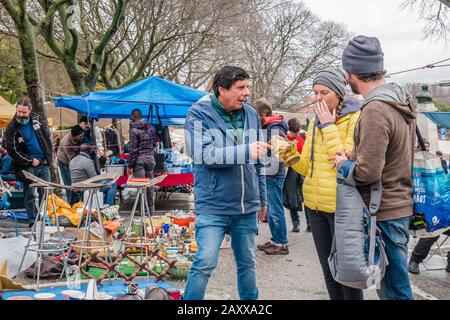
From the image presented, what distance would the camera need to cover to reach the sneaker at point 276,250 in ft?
20.8

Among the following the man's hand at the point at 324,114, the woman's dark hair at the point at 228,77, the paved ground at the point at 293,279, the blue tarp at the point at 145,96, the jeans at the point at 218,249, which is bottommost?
the paved ground at the point at 293,279

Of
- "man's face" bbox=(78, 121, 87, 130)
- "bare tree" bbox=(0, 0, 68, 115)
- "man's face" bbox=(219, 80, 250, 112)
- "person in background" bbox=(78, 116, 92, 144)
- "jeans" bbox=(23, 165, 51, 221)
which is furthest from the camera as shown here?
"person in background" bbox=(78, 116, 92, 144)

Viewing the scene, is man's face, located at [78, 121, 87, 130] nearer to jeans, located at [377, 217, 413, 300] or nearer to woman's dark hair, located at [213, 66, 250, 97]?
woman's dark hair, located at [213, 66, 250, 97]

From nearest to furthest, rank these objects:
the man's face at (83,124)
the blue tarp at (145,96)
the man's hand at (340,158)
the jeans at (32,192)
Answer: the man's hand at (340,158), the jeans at (32,192), the blue tarp at (145,96), the man's face at (83,124)

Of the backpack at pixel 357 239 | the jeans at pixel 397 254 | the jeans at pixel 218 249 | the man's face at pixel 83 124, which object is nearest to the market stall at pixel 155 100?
Result: the man's face at pixel 83 124

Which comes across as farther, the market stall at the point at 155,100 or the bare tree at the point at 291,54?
the bare tree at the point at 291,54

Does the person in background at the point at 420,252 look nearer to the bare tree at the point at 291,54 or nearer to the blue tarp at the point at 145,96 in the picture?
the blue tarp at the point at 145,96

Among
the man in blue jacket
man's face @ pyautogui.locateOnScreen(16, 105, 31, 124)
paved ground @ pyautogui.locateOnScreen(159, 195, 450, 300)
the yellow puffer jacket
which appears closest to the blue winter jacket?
the man in blue jacket

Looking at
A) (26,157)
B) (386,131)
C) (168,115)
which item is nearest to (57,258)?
(26,157)

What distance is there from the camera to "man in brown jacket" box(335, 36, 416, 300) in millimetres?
2738

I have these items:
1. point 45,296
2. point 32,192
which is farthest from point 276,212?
point 32,192

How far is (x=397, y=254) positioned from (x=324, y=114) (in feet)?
3.26
